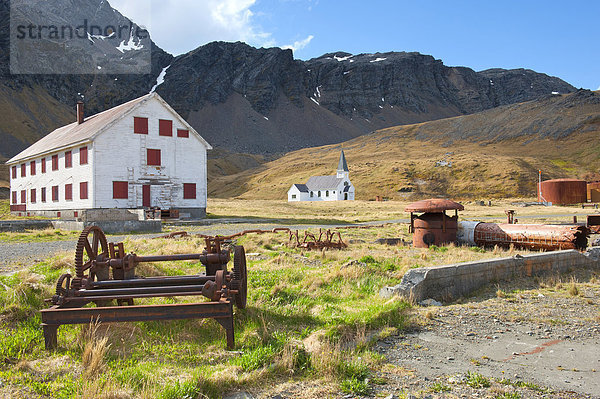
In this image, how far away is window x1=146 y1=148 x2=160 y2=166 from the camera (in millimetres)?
30469

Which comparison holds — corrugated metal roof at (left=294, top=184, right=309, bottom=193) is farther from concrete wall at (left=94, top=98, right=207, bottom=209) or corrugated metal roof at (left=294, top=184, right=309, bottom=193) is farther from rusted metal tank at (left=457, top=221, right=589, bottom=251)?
rusted metal tank at (left=457, top=221, right=589, bottom=251)

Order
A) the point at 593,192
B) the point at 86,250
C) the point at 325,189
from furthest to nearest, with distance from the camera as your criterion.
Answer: the point at 325,189
the point at 593,192
the point at 86,250

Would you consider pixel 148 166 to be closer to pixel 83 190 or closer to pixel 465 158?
pixel 83 190

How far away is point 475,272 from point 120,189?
25630 millimetres

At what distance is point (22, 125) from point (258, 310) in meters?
108

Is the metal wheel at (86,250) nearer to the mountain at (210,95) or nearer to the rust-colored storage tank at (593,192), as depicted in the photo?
the rust-colored storage tank at (593,192)

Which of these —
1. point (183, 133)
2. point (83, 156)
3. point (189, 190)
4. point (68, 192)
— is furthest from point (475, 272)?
point (68, 192)

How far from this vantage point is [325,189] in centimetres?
8475

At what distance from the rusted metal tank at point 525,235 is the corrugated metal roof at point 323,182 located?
67.0 meters

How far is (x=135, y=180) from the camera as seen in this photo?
29.9 m

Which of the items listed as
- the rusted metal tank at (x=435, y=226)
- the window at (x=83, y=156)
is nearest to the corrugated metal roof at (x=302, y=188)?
the window at (x=83, y=156)

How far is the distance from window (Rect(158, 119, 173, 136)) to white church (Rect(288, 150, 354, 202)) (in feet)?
171

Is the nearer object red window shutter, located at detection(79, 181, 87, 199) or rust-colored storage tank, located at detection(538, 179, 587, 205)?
red window shutter, located at detection(79, 181, 87, 199)

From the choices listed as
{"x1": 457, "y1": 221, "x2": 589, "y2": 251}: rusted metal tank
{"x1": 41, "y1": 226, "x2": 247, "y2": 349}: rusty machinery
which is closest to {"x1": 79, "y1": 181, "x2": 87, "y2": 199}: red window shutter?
{"x1": 457, "y1": 221, "x2": 589, "y2": 251}: rusted metal tank
